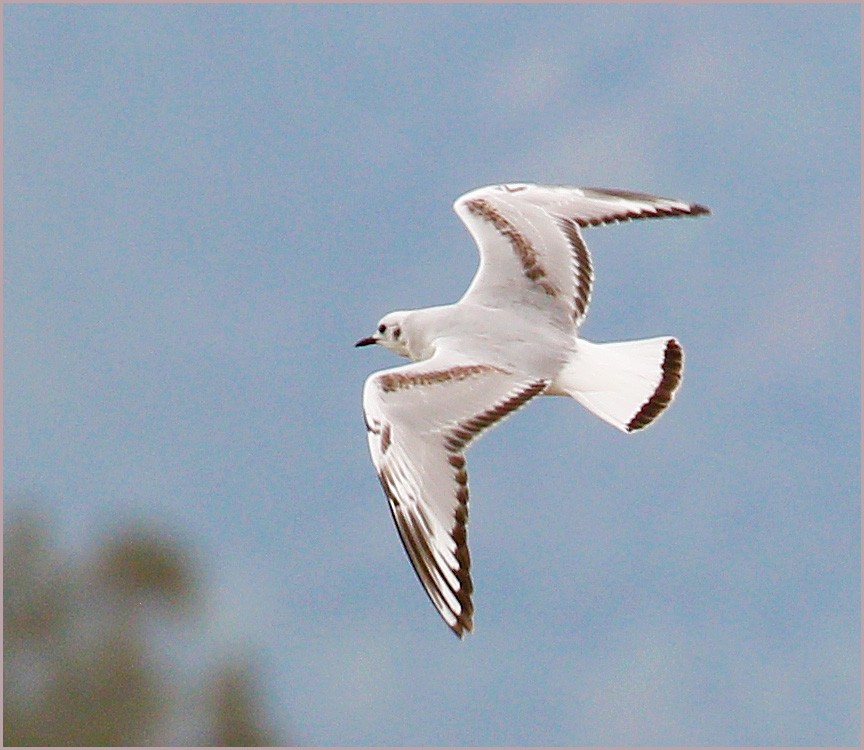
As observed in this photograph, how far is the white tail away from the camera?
5859 millimetres

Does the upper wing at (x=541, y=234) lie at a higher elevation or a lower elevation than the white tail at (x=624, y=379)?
higher

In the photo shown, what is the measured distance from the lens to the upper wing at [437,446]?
5.35m

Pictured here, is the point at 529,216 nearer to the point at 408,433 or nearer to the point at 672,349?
the point at 672,349

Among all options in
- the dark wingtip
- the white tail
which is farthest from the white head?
the dark wingtip

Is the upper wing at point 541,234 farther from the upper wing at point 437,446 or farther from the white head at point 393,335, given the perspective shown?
the upper wing at point 437,446

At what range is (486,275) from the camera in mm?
6395

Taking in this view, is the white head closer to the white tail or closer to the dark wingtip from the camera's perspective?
the white tail

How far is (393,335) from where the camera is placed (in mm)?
6488

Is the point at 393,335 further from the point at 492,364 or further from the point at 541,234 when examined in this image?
the point at 492,364

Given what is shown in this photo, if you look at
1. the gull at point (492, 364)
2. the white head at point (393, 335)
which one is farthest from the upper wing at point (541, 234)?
the white head at point (393, 335)

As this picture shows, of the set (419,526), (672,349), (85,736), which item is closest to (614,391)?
(672,349)

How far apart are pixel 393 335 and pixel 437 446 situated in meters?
0.99

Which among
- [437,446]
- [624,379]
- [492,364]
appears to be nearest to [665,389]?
[624,379]

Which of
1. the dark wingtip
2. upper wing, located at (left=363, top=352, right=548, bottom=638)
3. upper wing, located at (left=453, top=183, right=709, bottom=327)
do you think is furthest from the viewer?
upper wing, located at (left=453, top=183, right=709, bottom=327)
